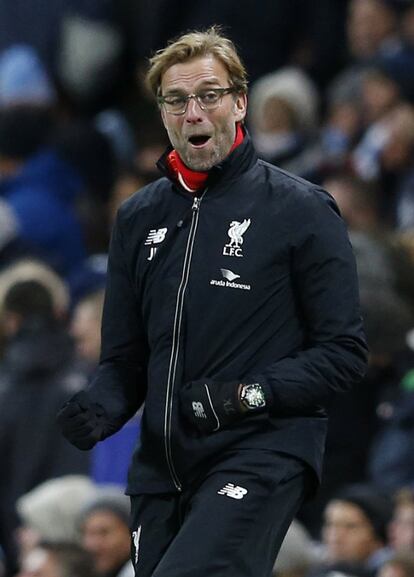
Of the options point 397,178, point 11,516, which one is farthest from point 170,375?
point 397,178

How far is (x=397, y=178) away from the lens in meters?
11.3

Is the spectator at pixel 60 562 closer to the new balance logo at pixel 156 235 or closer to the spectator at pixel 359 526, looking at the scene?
the spectator at pixel 359 526

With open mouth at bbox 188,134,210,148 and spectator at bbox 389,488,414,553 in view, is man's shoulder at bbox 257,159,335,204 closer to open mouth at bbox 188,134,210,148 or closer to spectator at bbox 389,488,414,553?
open mouth at bbox 188,134,210,148

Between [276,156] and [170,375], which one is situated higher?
[170,375]

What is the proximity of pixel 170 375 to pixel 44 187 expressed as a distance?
6.82 metres

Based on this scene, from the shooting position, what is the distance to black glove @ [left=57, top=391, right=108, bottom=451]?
5441 mm

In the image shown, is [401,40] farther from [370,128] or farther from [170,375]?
[170,375]

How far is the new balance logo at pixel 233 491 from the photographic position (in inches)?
211

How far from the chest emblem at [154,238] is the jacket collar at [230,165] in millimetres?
155

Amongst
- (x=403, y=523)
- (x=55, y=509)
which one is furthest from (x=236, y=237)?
(x=55, y=509)

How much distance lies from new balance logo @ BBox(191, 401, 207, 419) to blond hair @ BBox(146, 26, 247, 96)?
100 centimetres

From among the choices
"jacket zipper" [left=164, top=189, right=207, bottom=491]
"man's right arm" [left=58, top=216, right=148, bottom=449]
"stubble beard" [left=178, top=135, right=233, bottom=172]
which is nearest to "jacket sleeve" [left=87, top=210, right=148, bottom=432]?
"man's right arm" [left=58, top=216, right=148, bottom=449]

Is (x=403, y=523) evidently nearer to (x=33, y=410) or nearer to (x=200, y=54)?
(x=33, y=410)

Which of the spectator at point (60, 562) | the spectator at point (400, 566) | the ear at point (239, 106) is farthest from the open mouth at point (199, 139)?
the spectator at point (60, 562)
